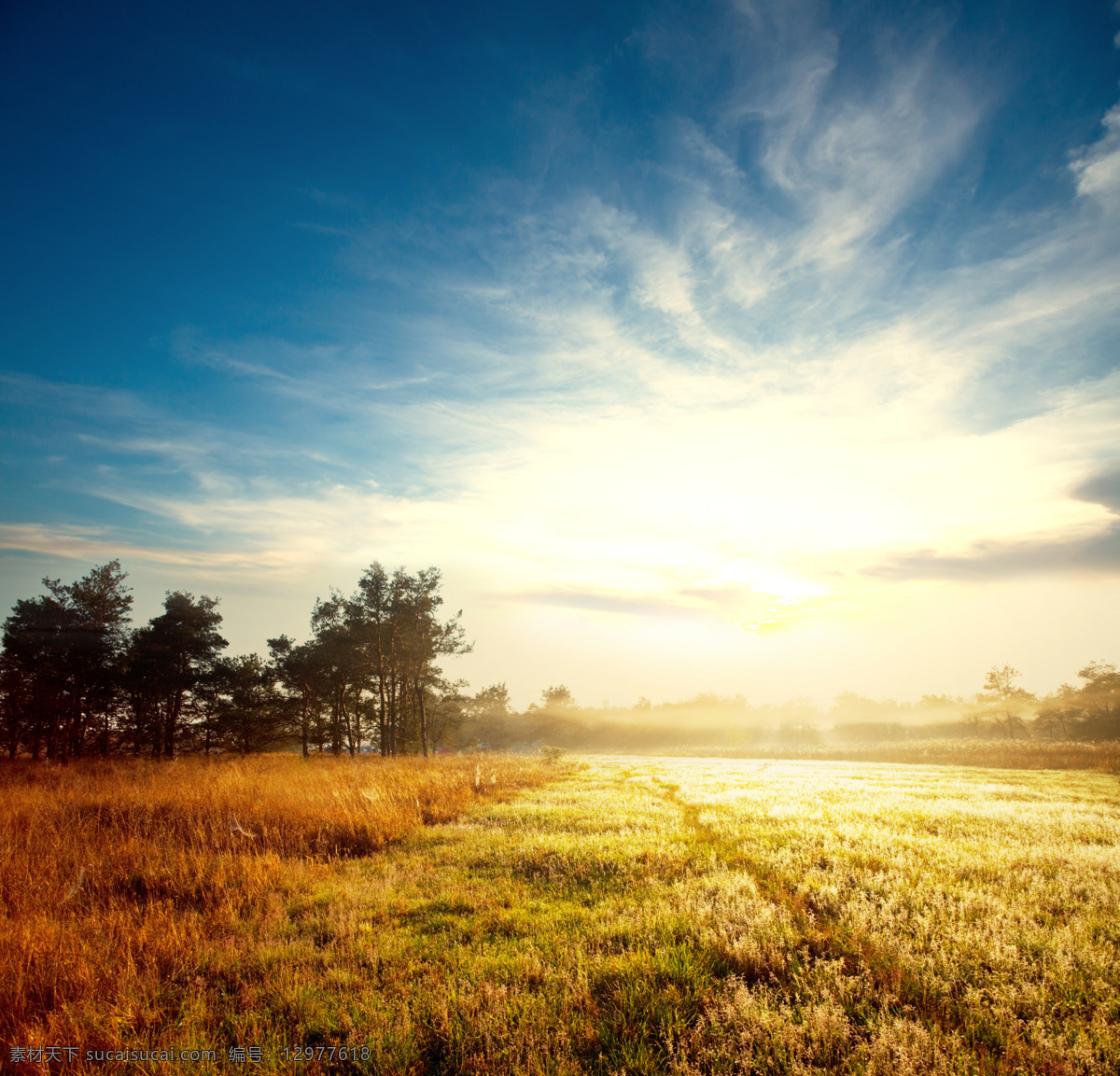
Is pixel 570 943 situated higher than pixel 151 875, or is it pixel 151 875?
pixel 570 943

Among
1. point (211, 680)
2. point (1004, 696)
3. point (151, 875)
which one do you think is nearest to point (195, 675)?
point (211, 680)

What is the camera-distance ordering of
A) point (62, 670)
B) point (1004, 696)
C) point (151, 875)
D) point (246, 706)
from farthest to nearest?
1. point (1004, 696)
2. point (246, 706)
3. point (62, 670)
4. point (151, 875)

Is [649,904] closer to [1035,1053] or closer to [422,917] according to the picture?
[422,917]

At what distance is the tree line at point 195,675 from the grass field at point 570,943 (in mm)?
27713

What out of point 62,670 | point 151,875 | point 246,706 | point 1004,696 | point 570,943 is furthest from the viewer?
point 1004,696

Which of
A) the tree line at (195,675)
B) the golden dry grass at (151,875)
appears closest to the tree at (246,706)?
the tree line at (195,675)

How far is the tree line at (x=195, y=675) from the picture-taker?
31.9 m

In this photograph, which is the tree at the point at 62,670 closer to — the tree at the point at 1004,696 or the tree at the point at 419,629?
the tree at the point at 419,629

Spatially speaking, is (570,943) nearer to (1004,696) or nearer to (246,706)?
(246,706)

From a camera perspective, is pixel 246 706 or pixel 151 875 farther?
pixel 246 706

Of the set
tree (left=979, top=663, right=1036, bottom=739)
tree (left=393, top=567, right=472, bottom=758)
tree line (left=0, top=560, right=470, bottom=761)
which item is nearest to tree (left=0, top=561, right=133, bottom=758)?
tree line (left=0, top=560, right=470, bottom=761)

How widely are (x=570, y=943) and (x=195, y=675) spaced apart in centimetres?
3905

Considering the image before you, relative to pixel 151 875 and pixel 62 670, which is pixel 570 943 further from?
pixel 62 670

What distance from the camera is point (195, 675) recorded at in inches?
1347
